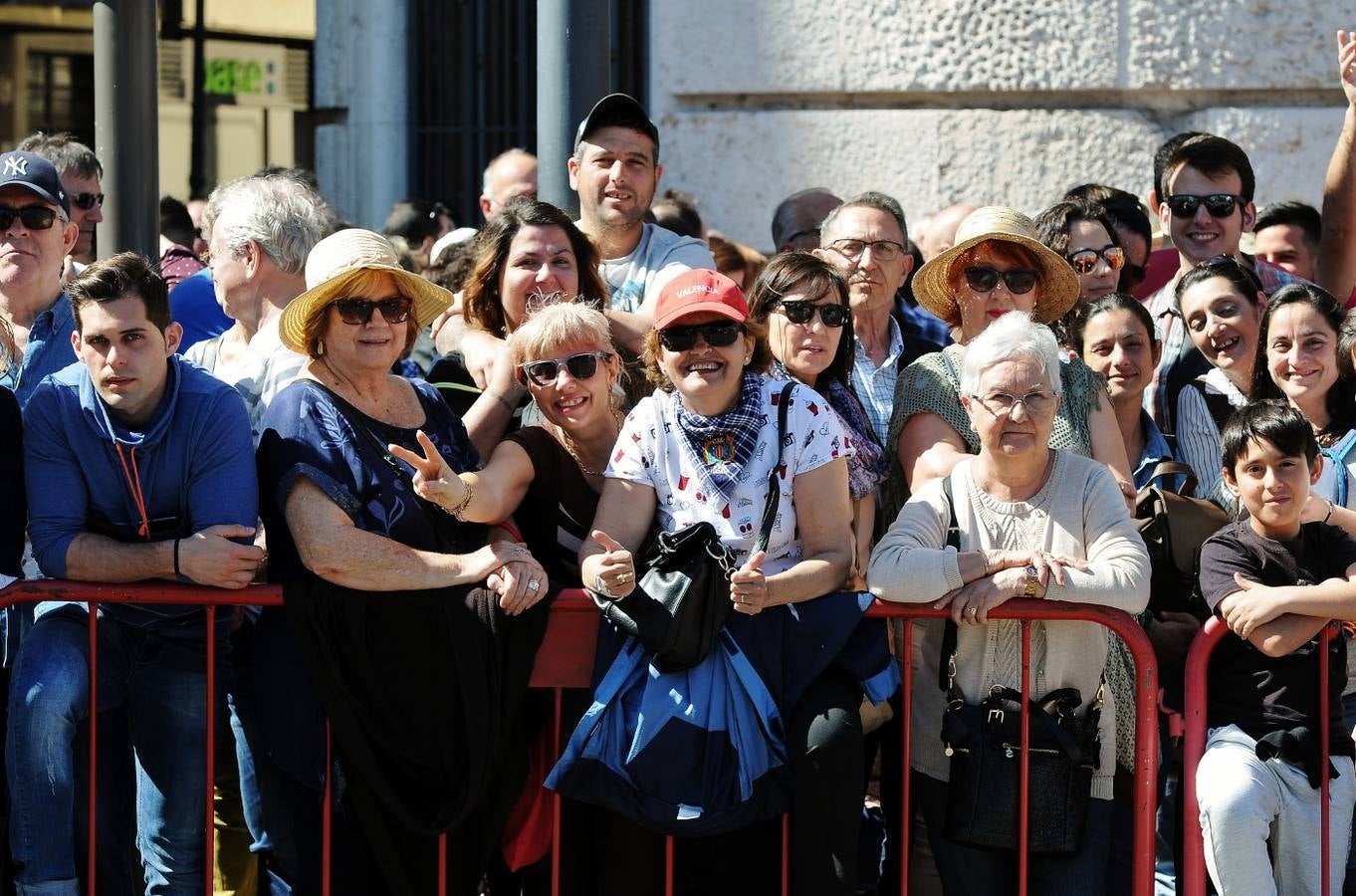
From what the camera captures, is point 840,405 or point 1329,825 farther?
point 840,405

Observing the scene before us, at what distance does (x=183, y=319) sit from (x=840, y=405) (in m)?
2.14

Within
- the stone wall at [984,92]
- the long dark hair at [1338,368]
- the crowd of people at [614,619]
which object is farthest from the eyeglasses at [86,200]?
the long dark hair at [1338,368]

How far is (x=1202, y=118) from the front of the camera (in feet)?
24.8

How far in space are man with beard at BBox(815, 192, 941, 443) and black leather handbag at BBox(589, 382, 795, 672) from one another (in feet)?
4.70

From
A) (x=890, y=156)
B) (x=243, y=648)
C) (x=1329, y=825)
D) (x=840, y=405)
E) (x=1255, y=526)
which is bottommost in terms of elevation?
(x=1329, y=825)

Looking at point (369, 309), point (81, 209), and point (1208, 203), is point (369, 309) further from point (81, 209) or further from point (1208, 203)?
point (1208, 203)

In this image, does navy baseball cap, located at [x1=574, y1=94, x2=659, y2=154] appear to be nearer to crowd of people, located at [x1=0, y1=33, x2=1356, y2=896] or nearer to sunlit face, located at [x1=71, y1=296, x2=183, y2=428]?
crowd of people, located at [x1=0, y1=33, x2=1356, y2=896]

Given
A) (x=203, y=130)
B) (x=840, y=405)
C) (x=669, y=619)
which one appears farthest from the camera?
(x=203, y=130)

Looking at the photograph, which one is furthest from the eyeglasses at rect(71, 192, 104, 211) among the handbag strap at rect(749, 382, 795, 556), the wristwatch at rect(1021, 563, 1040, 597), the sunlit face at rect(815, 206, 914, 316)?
the wristwatch at rect(1021, 563, 1040, 597)

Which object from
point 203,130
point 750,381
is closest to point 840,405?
point 750,381

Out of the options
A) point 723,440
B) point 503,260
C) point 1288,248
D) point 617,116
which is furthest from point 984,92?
point 723,440

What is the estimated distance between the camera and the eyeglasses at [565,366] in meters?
4.34

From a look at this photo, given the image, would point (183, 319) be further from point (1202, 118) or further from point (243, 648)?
point (1202, 118)

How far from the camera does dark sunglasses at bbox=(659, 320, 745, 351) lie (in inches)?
163
